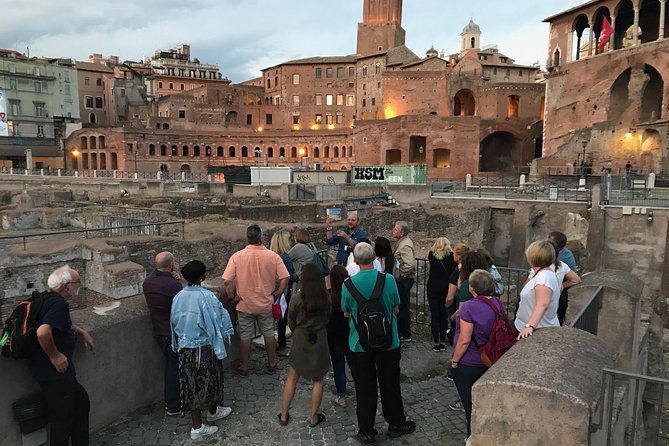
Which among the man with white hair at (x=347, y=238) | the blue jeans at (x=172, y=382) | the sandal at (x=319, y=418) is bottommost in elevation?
the sandal at (x=319, y=418)

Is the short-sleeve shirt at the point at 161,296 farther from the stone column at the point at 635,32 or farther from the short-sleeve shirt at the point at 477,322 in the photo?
the stone column at the point at 635,32

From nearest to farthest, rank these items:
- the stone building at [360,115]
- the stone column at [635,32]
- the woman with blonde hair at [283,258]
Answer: the woman with blonde hair at [283,258] → the stone column at [635,32] → the stone building at [360,115]

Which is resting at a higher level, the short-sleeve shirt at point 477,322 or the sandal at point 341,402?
the short-sleeve shirt at point 477,322

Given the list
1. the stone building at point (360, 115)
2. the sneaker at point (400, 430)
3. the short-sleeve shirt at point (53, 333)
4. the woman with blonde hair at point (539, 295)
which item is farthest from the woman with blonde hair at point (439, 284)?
the stone building at point (360, 115)

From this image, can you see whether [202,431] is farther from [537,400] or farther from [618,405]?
[618,405]

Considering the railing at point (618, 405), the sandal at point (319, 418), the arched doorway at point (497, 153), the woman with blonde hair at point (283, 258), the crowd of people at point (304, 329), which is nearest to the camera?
the railing at point (618, 405)

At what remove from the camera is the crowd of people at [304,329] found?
356cm

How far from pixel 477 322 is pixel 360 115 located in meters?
69.1

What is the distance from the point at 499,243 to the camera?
24.0 meters

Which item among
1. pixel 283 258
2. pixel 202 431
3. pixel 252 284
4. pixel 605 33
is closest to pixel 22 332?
pixel 202 431

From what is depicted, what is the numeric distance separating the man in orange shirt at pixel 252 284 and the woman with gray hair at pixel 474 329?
2.18 metres

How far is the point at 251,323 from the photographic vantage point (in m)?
5.28

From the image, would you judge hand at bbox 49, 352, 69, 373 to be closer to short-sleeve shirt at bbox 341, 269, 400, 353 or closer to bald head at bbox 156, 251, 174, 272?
bald head at bbox 156, 251, 174, 272

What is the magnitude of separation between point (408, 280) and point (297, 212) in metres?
12.8
